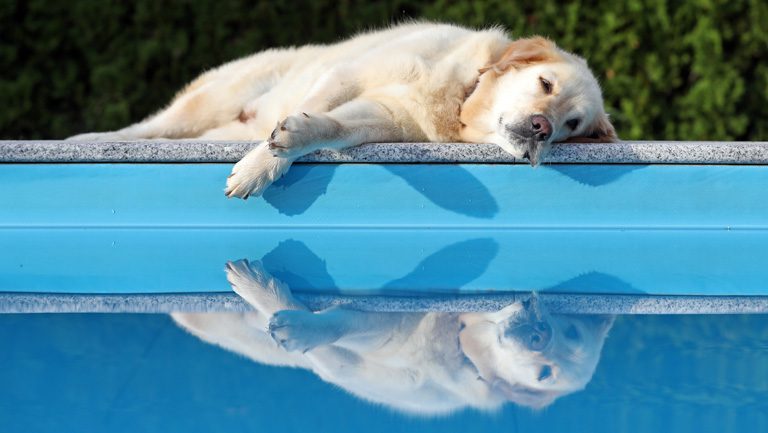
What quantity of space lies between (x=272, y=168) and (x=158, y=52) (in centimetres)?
288

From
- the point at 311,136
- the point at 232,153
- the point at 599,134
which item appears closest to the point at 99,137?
the point at 232,153

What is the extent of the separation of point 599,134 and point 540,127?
0.64 meters

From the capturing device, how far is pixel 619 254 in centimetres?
399

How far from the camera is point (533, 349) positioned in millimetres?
2613

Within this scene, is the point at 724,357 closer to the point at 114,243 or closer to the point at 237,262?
the point at 237,262

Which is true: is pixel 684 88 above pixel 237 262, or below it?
below

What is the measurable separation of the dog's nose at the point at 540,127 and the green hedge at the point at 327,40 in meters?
2.51

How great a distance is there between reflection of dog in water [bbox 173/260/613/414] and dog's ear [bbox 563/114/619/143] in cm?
148

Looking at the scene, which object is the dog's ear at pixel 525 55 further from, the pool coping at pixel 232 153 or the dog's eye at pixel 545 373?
the dog's eye at pixel 545 373

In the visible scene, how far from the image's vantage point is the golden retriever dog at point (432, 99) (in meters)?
3.97

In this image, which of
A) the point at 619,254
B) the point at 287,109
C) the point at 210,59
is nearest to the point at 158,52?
the point at 210,59

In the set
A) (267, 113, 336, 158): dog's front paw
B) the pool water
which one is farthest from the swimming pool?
(267, 113, 336, 158): dog's front paw

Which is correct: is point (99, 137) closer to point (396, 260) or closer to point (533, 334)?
point (396, 260)

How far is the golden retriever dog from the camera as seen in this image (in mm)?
3971
